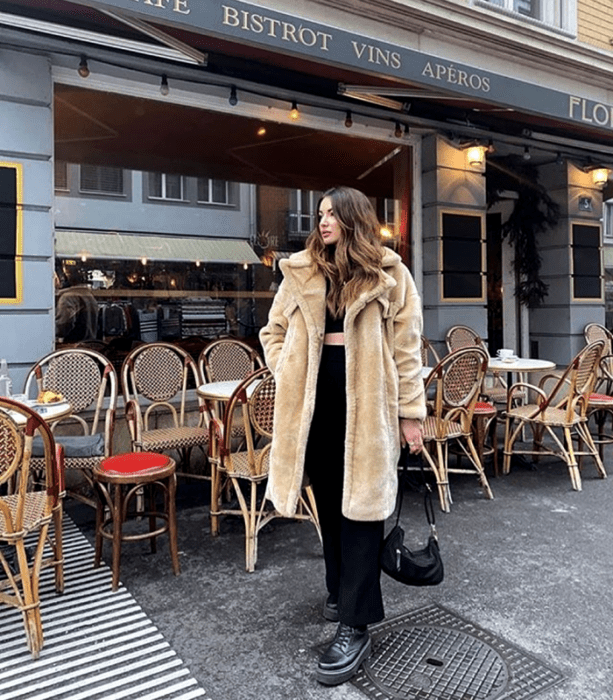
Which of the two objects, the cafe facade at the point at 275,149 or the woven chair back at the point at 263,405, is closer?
the woven chair back at the point at 263,405

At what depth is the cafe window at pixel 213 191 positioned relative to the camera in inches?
241

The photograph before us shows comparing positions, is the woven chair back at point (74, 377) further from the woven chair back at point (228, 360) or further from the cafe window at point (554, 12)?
the cafe window at point (554, 12)

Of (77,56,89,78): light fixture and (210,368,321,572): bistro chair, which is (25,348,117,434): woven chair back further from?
(77,56,89,78): light fixture

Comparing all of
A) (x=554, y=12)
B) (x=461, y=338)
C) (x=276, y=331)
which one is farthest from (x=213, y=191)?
(x=554, y=12)

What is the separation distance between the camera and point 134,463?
120 inches

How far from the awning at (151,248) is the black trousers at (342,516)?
3.51m

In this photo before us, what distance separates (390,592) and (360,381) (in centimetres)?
125

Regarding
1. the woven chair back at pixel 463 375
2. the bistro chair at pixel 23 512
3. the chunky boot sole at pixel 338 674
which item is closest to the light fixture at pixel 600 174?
the woven chair back at pixel 463 375

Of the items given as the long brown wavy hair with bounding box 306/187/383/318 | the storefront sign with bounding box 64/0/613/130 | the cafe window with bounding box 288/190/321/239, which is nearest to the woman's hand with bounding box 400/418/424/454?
the long brown wavy hair with bounding box 306/187/383/318

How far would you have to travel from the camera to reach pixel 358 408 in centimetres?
209

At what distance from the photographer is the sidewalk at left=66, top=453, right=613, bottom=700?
217 cm

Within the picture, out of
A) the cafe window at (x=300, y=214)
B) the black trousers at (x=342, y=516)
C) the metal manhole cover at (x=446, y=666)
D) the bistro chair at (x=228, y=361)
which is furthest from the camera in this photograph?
the cafe window at (x=300, y=214)

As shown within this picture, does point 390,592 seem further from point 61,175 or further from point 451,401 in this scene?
point 61,175

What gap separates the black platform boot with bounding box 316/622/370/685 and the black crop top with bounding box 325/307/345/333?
1.08 metres
